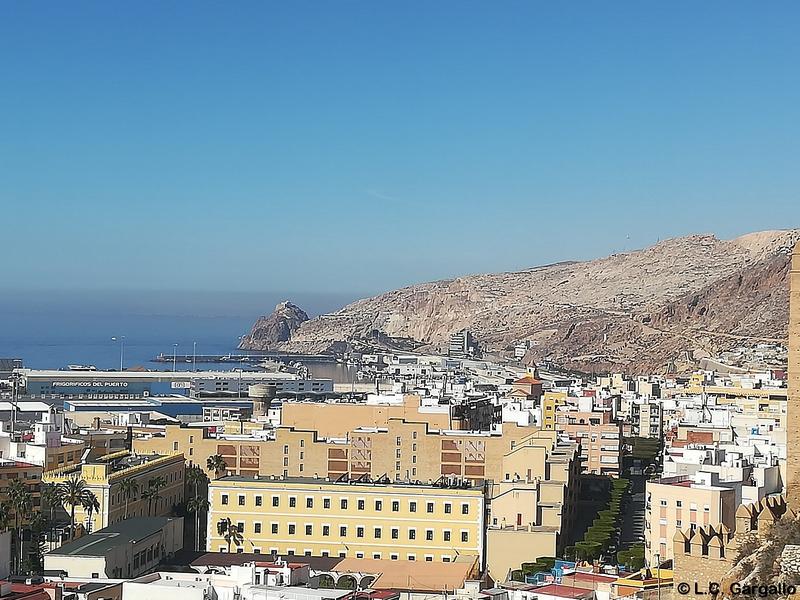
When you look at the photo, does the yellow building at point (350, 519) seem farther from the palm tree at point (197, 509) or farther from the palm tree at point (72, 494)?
the palm tree at point (72, 494)

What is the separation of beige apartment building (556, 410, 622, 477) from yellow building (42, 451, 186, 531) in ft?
42.8

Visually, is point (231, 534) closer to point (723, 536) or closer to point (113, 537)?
point (113, 537)

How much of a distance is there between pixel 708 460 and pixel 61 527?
14727 mm

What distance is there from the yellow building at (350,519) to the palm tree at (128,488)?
1.92m

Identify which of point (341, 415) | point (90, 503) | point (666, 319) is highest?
point (666, 319)

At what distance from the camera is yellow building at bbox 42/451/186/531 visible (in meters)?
32.1

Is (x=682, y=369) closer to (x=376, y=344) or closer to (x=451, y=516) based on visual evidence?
(x=451, y=516)

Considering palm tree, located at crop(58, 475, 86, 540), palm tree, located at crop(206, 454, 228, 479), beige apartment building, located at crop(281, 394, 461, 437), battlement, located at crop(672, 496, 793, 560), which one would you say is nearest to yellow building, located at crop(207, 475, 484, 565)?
palm tree, located at crop(58, 475, 86, 540)

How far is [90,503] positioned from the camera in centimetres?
3148

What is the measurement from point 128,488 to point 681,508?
1276 cm

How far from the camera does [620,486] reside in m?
41.2

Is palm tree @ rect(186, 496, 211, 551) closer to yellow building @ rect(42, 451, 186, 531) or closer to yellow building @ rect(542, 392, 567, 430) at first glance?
yellow building @ rect(42, 451, 186, 531)

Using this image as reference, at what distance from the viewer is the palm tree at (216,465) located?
4028 centimetres

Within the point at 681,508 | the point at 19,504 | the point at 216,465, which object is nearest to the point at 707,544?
the point at 681,508
